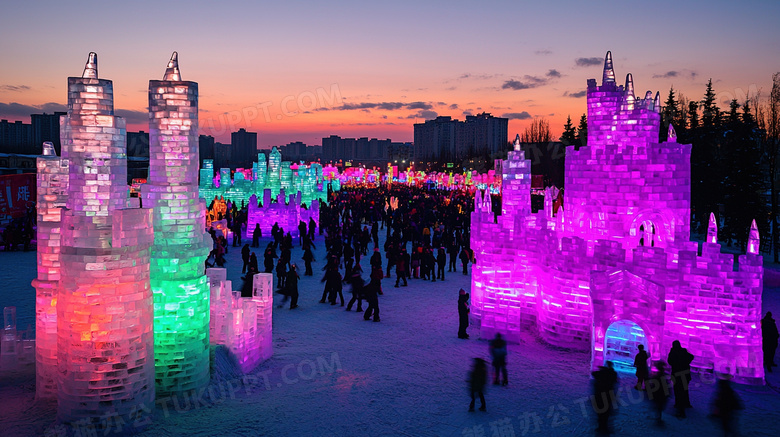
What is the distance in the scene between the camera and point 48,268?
867 cm

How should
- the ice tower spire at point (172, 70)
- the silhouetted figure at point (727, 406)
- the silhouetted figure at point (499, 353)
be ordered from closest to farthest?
the silhouetted figure at point (727, 406), the ice tower spire at point (172, 70), the silhouetted figure at point (499, 353)

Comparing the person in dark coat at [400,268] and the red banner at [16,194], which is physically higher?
the red banner at [16,194]

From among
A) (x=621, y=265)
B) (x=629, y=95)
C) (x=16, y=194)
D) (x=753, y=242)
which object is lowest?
(x=621, y=265)

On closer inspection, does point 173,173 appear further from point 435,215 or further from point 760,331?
point 435,215

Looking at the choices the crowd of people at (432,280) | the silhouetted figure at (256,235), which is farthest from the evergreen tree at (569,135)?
the silhouetted figure at (256,235)

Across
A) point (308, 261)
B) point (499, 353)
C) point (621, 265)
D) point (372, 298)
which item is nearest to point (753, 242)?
point (621, 265)

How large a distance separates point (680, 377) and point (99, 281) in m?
8.36

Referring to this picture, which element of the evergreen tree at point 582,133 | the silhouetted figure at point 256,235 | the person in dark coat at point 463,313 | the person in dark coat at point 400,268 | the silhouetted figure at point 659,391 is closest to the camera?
the silhouetted figure at point 659,391

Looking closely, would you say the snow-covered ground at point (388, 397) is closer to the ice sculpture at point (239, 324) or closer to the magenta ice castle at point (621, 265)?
the ice sculpture at point (239, 324)

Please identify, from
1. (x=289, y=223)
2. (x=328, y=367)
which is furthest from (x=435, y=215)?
(x=328, y=367)

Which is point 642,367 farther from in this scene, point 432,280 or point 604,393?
point 432,280

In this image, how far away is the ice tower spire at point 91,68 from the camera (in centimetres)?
791

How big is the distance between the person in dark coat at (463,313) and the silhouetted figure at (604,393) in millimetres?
4251

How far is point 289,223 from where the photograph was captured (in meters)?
26.5
